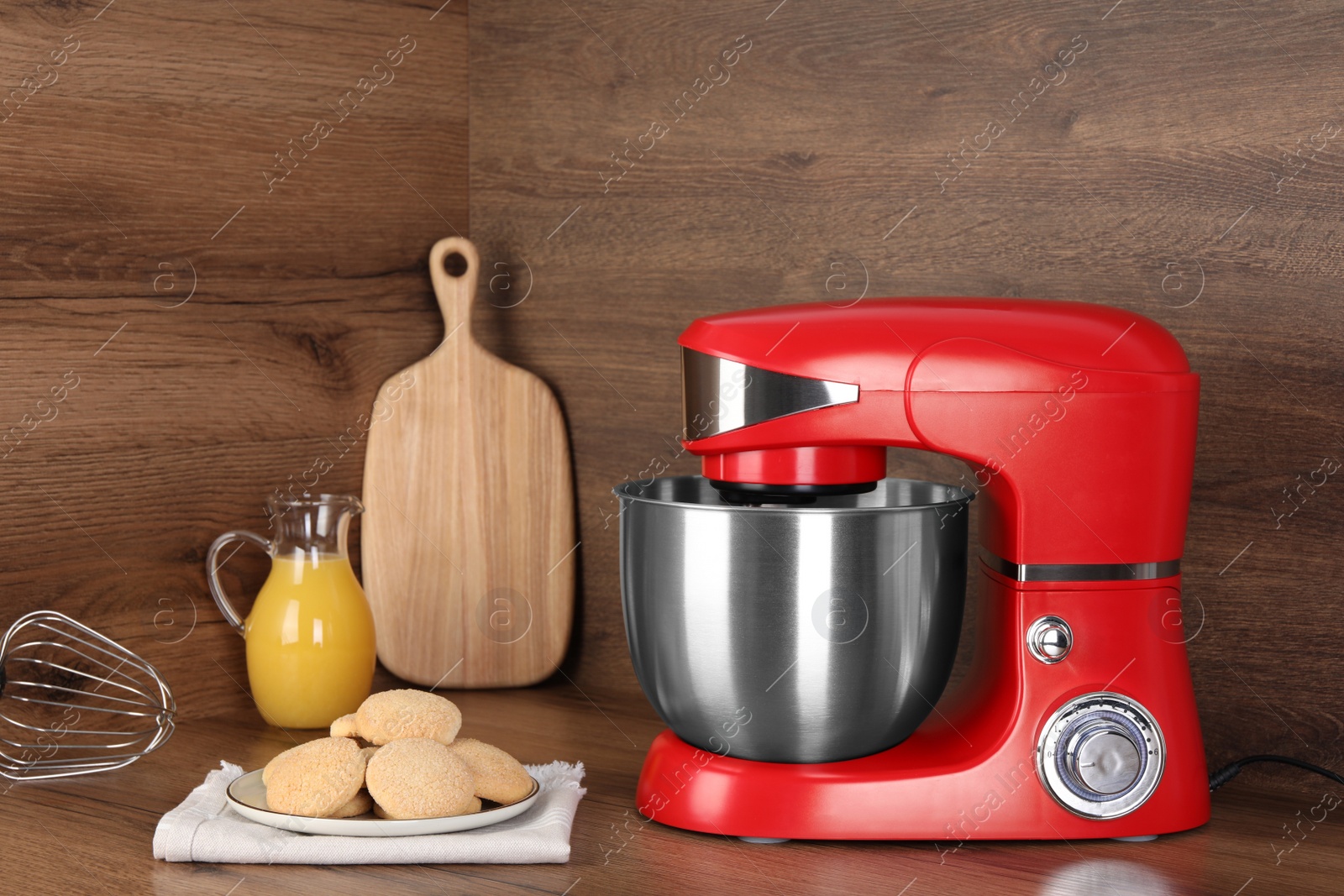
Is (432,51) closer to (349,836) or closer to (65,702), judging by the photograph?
(65,702)

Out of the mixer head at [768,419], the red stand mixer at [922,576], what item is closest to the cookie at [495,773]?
the red stand mixer at [922,576]

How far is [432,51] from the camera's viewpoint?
131cm

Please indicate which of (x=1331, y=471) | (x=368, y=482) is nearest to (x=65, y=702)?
(x=368, y=482)

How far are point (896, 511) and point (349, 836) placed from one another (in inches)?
16.3

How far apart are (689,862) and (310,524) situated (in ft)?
1.67

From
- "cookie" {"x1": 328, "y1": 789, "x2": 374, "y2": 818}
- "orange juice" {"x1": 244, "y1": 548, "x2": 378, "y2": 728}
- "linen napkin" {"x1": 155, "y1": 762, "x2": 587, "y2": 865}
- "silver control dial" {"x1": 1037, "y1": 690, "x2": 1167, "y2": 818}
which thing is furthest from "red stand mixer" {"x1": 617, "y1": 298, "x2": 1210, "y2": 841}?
"orange juice" {"x1": 244, "y1": 548, "x2": 378, "y2": 728}

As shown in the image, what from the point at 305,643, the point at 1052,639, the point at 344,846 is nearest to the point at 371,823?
the point at 344,846

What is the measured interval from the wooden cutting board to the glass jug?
13 cm

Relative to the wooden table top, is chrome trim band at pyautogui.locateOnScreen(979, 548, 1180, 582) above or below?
above

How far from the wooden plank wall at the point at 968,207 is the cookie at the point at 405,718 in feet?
1.33

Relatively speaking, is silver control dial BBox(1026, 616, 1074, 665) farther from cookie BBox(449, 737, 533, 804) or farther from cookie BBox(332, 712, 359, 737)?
cookie BBox(332, 712, 359, 737)

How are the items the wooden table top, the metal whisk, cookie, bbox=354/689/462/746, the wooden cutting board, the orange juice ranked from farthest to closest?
the wooden cutting board → the orange juice → the metal whisk → cookie, bbox=354/689/462/746 → the wooden table top

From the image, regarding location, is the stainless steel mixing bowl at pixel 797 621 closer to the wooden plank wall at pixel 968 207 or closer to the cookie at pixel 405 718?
the cookie at pixel 405 718

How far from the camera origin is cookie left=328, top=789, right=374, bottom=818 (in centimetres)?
81
